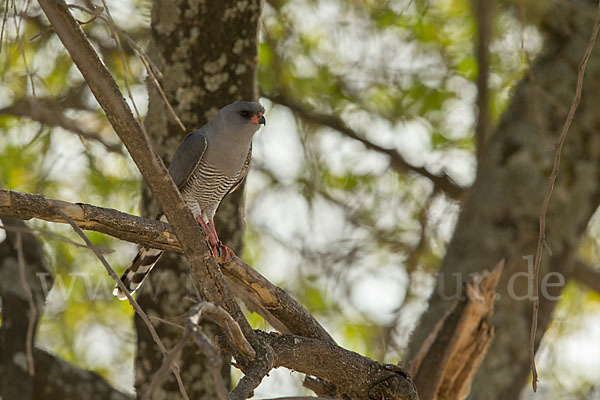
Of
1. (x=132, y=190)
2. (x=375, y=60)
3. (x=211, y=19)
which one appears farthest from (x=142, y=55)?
(x=375, y=60)

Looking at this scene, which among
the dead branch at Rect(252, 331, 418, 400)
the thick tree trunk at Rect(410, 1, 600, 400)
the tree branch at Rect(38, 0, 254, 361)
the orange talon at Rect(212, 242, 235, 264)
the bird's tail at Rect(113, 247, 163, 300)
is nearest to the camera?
the tree branch at Rect(38, 0, 254, 361)

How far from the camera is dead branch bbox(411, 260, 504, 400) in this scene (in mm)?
3912

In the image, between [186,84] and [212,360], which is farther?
[186,84]

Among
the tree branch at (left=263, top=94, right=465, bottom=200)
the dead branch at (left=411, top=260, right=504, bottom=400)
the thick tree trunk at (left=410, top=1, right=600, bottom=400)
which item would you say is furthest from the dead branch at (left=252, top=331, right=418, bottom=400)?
the tree branch at (left=263, top=94, right=465, bottom=200)

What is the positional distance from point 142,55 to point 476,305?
239 centimetres

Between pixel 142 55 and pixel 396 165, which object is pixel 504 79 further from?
pixel 142 55

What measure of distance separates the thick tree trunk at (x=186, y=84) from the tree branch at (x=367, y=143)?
191cm

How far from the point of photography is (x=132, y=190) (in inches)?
234

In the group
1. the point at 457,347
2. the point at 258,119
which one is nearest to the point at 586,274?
the point at 457,347

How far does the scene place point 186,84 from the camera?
4152 mm

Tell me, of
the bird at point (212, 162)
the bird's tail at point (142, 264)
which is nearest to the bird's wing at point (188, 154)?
the bird at point (212, 162)

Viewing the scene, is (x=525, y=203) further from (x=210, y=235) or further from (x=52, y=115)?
(x=52, y=115)

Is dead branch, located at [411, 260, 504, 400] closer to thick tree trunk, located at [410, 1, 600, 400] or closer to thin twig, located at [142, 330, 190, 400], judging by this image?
thick tree trunk, located at [410, 1, 600, 400]

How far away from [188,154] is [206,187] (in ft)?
0.81
